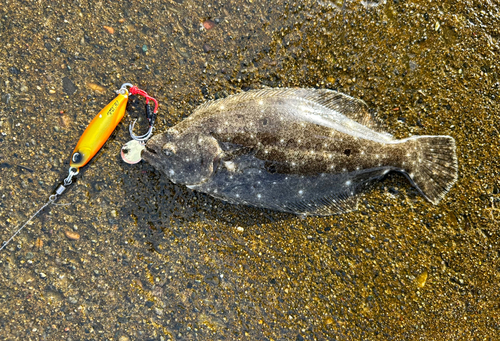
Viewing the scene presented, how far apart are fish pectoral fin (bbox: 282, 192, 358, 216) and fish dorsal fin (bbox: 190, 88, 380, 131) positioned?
0.81 meters

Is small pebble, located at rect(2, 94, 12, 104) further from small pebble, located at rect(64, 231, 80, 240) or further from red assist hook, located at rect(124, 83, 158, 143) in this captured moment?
small pebble, located at rect(64, 231, 80, 240)

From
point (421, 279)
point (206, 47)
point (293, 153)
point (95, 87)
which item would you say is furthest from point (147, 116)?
point (421, 279)

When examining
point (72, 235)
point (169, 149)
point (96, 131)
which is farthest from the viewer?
point (72, 235)

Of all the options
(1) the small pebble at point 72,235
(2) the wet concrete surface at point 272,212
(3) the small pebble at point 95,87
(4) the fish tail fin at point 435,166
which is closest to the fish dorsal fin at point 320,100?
(2) the wet concrete surface at point 272,212

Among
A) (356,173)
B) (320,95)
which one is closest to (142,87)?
(320,95)

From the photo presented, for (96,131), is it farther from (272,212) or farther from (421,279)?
(421,279)

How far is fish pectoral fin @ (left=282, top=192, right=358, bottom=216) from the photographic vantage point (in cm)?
325

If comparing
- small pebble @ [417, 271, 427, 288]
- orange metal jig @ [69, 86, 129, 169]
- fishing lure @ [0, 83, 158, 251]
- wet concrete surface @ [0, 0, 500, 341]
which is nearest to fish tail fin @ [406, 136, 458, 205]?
wet concrete surface @ [0, 0, 500, 341]

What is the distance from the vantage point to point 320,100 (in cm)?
319

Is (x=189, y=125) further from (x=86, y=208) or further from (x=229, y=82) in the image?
(x=86, y=208)

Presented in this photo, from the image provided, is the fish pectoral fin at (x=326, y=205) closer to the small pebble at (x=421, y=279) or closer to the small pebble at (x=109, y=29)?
the small pebble at (x=421, y=279)

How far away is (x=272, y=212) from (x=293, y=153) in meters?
0.72

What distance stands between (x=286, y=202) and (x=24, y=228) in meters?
2.78

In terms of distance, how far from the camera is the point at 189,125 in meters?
2.97
